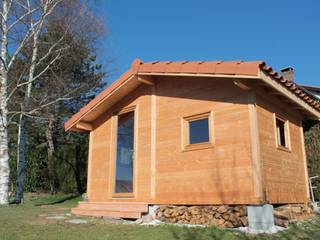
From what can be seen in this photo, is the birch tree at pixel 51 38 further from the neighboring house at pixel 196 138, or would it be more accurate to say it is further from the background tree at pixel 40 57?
the neighboring house at pixel 196 138

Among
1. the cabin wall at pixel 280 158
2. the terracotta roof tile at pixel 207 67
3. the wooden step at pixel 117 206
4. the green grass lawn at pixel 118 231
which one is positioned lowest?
the green grass lawn at pixel 118 231

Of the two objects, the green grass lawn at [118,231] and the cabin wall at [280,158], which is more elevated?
the cabin wall at [280,158]

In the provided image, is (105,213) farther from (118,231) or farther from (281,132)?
(281,132)

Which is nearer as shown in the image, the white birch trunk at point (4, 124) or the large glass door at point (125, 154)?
the large glass door at point (125, 154)

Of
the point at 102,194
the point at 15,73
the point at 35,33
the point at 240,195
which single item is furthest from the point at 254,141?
the point at 15,73

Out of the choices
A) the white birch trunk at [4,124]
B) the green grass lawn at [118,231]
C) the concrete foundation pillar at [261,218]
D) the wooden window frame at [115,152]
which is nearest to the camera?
the green grass lawn at [118,231]

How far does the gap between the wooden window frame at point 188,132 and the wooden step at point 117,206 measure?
1560mm

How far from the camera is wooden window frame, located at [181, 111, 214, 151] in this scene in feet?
22.5

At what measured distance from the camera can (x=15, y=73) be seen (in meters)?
15.4

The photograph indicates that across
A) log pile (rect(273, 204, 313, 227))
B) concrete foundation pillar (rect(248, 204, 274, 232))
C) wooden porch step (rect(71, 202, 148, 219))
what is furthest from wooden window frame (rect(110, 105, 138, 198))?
log pile (rect(273, 204, 313, 227))

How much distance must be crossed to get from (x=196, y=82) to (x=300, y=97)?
2.25 m

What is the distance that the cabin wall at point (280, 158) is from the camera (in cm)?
645

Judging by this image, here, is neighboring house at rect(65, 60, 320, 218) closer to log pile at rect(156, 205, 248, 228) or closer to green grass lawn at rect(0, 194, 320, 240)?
log pile at rect(156, 205, 248, 228)

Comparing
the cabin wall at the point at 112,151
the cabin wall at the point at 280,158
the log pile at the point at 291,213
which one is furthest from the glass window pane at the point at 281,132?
the cabin wall at the point at 112,151
